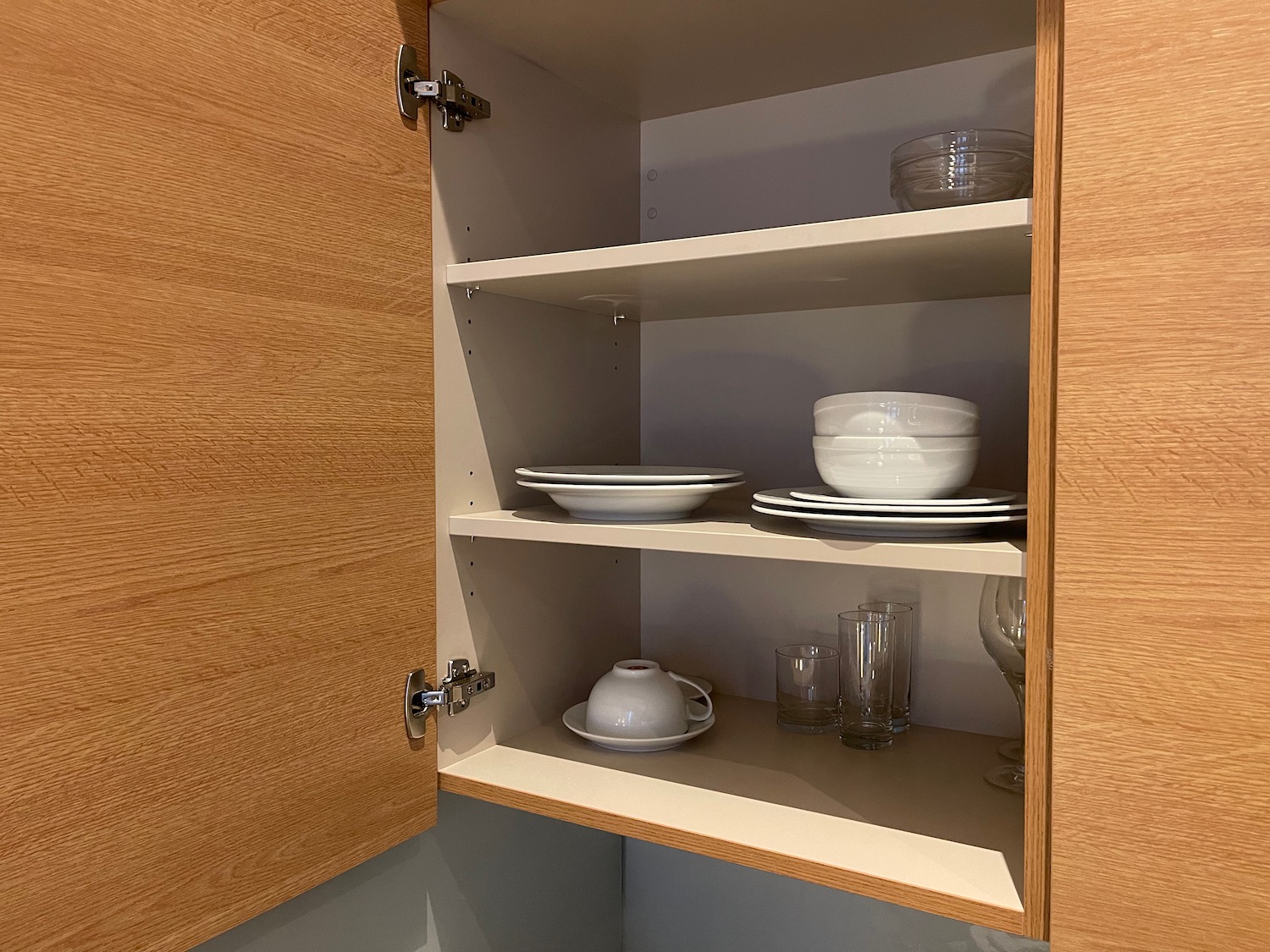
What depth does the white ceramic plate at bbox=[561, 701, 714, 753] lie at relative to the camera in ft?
3.50

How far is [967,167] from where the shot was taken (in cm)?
88

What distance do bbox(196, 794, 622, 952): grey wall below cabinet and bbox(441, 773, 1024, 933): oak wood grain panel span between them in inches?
5.6

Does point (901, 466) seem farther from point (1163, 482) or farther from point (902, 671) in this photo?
point (902, 671)

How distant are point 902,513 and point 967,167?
1.18 ft

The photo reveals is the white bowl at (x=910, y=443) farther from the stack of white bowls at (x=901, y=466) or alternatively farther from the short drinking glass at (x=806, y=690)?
the short drinking glass at (x=806, y=690)

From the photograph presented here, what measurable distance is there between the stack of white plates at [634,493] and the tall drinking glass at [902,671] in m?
0.30

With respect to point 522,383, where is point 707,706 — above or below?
below

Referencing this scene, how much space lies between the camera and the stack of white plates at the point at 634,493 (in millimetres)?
951

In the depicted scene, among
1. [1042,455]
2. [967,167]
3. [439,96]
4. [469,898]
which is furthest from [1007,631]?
[439,96]

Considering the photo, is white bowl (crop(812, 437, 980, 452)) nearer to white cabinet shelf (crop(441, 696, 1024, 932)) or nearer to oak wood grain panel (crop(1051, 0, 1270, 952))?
oak wood grain panel (crop(1051, 0, 1270, 952))

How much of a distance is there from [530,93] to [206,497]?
669 mm

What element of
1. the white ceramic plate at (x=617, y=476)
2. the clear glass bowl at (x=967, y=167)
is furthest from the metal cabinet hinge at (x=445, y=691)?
the clear glass bowl at (x=967, y=167)

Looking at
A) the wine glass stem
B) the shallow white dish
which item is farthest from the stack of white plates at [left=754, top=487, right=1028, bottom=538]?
the wine glass stem

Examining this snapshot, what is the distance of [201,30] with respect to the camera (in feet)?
2.37
